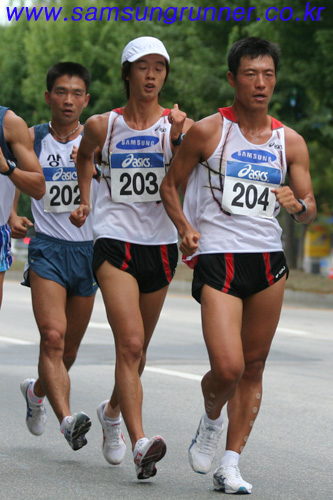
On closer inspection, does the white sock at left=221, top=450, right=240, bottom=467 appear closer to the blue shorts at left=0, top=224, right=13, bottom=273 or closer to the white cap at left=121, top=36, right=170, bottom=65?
the blue shorts at left=0, top=224, right=13, bottom=273

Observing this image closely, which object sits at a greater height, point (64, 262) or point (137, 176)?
point (137, 176)

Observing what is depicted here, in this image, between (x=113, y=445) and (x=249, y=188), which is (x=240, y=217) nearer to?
(x=249, y=188)

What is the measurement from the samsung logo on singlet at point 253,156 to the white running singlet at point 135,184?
51cm

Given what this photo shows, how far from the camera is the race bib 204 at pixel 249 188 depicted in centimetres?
538

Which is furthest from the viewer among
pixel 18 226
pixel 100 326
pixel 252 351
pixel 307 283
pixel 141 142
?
pixel 307 283

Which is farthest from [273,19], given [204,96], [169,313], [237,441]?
[237,441]

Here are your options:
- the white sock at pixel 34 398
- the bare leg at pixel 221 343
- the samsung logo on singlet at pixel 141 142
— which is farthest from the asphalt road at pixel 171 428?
the samsung logo on singlet at pixel 141 142

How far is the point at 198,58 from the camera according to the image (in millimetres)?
28609

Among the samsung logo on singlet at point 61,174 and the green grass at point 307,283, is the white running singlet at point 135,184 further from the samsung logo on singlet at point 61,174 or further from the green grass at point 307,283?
the green grass at point 307,283

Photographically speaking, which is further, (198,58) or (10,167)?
(198,58)

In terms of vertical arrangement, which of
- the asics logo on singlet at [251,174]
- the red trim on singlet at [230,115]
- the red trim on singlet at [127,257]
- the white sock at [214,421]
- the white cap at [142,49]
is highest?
the white cap at [142,49]

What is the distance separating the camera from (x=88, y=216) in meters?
6.55

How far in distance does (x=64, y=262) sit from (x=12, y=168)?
1.05 meters

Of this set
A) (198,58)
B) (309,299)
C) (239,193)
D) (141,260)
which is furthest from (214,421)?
(198,58)
